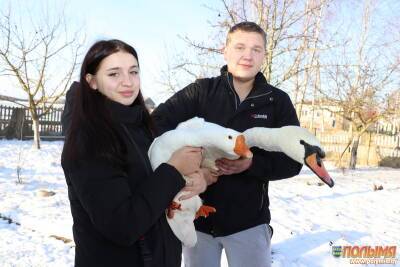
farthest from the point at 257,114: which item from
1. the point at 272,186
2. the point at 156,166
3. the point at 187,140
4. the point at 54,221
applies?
the point at 272,186

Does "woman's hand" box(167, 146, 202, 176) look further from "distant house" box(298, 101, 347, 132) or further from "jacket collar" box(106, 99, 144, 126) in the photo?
"distant house" box(298, 101, 347, 132)

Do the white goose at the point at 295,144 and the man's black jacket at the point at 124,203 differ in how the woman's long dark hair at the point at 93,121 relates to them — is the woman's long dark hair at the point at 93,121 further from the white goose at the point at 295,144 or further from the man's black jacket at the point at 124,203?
the white goose at the point at 295,144

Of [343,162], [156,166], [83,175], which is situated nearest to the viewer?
[83,175]

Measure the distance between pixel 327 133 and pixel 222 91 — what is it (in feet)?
58.8

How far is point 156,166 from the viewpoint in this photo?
1.78 meters

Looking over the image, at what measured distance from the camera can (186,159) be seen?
174cm

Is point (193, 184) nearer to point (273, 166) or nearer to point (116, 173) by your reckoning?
point (116, 173)

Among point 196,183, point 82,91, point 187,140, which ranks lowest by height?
point 196,183

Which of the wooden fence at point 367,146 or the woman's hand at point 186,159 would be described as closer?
the woman's hand at point 186,159

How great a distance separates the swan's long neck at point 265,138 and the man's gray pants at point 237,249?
21.5 inches

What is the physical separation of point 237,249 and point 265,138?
28.7 inches

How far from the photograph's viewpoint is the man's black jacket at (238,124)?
242 centimetres

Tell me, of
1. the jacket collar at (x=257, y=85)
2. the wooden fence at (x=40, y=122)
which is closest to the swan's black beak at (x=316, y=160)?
the jacket collar at (x=257, y=85)

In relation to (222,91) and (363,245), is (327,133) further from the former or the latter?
(222,91)
